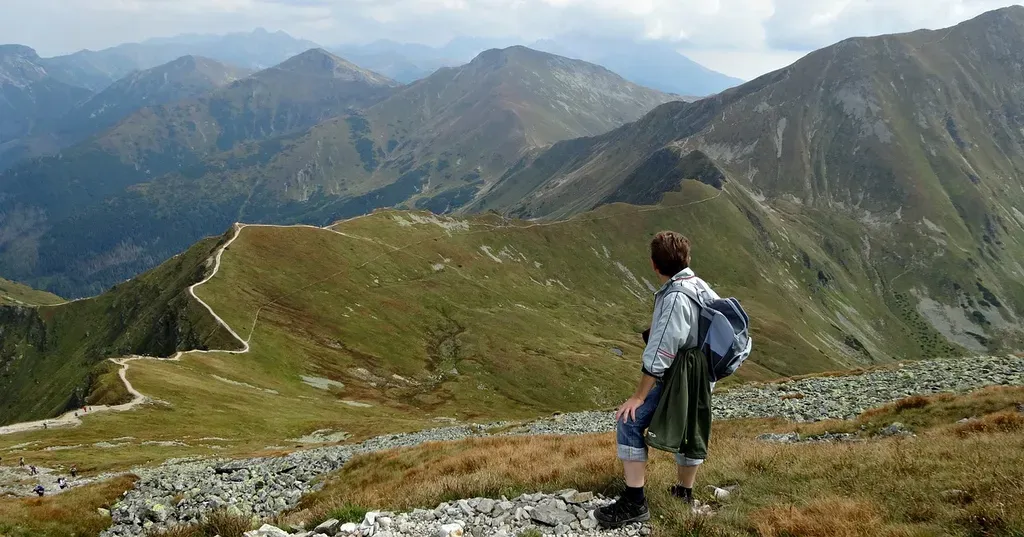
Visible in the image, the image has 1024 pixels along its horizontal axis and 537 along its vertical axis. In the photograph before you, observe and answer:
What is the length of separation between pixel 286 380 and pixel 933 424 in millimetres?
91173

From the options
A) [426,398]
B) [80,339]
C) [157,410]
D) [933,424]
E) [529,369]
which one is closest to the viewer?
[933,424]

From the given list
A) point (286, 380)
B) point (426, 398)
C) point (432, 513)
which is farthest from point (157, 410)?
point (432, 513)

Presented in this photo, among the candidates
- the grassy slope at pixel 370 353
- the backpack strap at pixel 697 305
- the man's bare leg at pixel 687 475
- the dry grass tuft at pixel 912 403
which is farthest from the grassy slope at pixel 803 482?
the grassy slope at pixel 370 353

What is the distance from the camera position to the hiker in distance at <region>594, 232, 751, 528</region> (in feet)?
27.6

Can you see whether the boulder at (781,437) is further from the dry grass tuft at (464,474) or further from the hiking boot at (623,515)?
the hiking boot at (623,515)

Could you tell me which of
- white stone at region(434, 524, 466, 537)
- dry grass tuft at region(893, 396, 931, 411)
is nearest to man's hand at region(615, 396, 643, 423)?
white stone at region(434, 524, 466, 537)

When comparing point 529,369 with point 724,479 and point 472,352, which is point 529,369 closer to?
point 472,352

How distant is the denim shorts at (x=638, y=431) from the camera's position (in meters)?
8.96

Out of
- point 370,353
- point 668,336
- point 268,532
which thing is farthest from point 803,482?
point 370,353

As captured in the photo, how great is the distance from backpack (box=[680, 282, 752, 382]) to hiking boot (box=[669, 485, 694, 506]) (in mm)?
2466

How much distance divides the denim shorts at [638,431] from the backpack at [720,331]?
3.19 ft

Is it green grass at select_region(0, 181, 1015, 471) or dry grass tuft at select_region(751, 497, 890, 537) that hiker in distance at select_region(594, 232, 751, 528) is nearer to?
dry grass tuft at select_region(751, 497, 890, 537)

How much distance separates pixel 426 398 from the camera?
103 metres

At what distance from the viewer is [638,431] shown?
908cm
